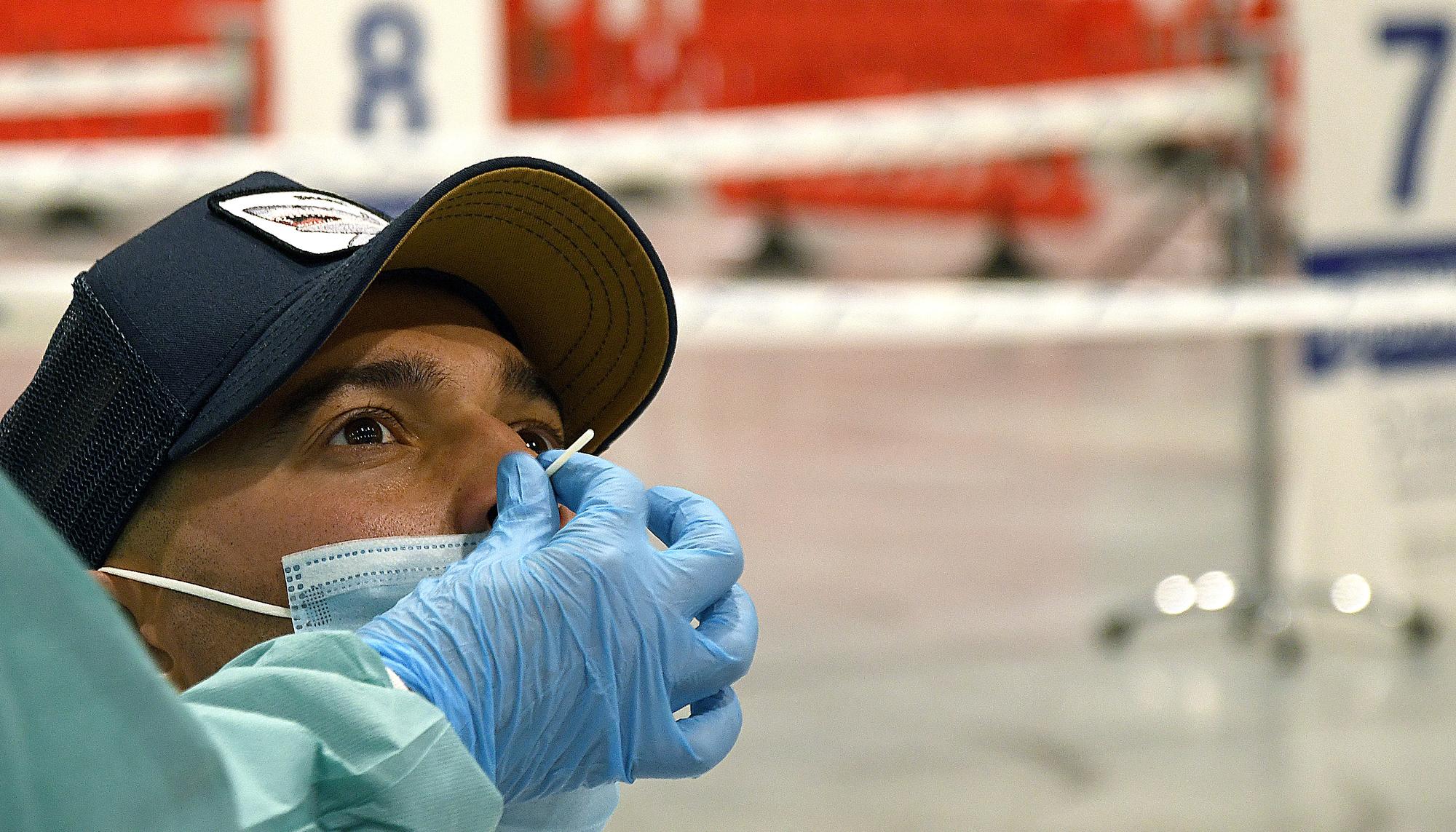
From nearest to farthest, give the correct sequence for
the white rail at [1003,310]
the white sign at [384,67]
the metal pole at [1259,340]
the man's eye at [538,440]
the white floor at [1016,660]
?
the man's eye at [538,440]
the white floor at [1016,660]
the white rail at [1003,310]
the white sign at [384,67]
the metal pole at [1259,340]

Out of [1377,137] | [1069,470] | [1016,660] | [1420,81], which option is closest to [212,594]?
[1016,660]

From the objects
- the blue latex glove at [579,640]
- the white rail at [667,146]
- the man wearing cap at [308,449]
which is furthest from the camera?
the white rail at [667,146]

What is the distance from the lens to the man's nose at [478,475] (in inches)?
45.6

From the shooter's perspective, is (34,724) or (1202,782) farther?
(1202,782)

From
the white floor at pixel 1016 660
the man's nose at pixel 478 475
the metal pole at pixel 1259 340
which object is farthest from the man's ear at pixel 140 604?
the metal pole at pixel 1259 340

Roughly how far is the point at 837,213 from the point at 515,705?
36.6 ft

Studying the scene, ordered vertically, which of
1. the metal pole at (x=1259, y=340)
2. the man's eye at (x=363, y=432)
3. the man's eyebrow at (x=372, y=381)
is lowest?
the metal pole at (x=1259, y=340)

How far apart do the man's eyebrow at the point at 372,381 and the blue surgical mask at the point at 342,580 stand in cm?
11

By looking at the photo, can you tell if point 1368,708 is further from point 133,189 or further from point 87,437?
point 133,189

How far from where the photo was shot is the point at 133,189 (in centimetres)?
374

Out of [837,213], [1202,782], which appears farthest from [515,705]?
[837,213]

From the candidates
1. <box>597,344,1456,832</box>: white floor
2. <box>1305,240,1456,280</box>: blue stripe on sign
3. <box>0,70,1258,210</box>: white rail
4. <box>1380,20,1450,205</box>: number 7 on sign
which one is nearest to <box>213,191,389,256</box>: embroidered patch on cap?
<box>597,344,1456,832</box>: white floor

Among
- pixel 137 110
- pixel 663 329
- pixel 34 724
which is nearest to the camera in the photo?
pixel 34 724

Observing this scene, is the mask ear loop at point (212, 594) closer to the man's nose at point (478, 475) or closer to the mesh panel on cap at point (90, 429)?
the mesh panel on cap at point (90, 429)
